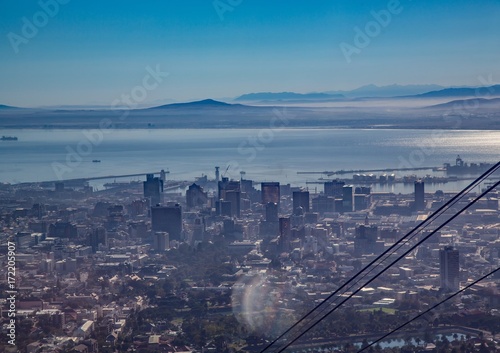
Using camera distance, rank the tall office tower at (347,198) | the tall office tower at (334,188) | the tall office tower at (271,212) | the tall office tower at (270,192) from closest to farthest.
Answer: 1. the tall office tower at (271,212)
2. the tall office tower at (347,198)
3. the tall office tower at (270,192)
4. the tall office tower at (334,188)

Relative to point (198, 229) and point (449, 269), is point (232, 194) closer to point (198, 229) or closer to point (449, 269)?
point (198, 229)

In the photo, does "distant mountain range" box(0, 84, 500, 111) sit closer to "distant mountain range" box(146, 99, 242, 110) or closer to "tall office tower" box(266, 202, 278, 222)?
"distant mountain range" box(146, 99, 242, 110)

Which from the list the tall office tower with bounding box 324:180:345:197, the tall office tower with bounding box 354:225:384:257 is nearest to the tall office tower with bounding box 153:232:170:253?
the tall office tower with bounding box 354:225:384:257

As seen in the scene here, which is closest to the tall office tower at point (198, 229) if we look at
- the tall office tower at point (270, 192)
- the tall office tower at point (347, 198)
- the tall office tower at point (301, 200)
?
the tall office tower at point (301, 200)

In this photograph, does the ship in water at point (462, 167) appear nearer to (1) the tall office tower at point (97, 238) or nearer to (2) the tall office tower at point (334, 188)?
(2) the tall office tower at point (334, 188)

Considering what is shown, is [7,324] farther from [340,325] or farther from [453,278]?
[453,278]

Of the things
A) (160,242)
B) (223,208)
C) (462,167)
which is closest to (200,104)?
(462,167)
